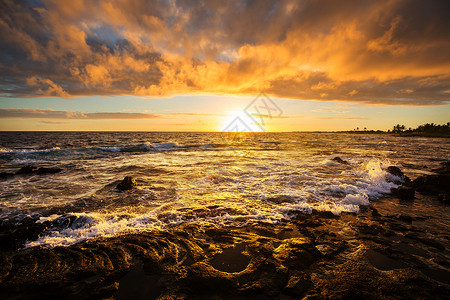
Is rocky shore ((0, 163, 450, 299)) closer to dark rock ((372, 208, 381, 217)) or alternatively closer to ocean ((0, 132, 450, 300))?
ocean ((0, 132, 450, 300))

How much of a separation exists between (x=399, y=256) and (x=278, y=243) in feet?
9.12

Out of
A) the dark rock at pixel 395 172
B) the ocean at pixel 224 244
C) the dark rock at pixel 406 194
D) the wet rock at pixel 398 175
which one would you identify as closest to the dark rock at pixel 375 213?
the ocean at pixel 224 244

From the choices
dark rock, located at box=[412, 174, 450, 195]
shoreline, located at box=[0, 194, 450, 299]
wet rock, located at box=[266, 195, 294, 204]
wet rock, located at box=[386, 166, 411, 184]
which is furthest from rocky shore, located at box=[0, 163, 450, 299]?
wet rock, located at box=[386, 166, 411, 184]

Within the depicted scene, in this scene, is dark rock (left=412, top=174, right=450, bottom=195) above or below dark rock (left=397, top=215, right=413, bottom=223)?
above

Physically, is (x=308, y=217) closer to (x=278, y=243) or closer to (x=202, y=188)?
(x=278, y=243)

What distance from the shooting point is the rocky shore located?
342cm

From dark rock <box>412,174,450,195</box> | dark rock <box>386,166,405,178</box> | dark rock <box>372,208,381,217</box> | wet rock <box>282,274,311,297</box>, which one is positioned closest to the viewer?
wet rock <box>282,274,311,297</box>

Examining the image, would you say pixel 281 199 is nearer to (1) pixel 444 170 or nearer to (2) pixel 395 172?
(2) pixel 395 172

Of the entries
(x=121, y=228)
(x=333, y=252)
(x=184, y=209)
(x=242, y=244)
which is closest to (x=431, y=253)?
(x=333, y=252)

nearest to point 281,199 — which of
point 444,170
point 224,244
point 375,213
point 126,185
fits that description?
point 375,213

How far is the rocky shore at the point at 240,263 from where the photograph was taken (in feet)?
11.2

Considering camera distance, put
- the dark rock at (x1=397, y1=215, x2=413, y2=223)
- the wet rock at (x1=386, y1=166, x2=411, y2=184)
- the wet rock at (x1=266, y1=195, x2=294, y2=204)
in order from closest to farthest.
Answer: the dark rock at (x1=397, y1=215, x2=413, y2=223)
the wet rock at (x1=266, y1=195, x2=294, y2=204)
the wet rock at (x1=386, y1=166, x2=411, y2=184)

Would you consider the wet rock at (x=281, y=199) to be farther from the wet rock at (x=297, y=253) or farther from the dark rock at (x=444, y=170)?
the dark rock at (x=444, y=170)

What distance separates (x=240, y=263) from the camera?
4230mm
